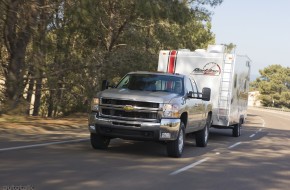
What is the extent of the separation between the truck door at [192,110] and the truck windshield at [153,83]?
285 mm

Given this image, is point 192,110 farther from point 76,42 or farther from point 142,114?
point 76,42

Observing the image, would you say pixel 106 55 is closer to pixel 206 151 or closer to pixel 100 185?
pixel 206 151

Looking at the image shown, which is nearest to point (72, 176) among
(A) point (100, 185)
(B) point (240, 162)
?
(A) point (100, 185)

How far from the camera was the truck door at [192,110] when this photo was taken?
12.2m

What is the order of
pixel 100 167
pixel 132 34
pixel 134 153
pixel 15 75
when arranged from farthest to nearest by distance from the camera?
pixel 132 34
pixel 15 75
pixel 134 153
pixel 100 167

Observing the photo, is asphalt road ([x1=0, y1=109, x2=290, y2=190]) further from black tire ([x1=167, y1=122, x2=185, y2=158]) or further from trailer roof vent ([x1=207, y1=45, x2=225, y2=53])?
trailer roof vent ([x1=207, y1=45, x2=225, y2=53])

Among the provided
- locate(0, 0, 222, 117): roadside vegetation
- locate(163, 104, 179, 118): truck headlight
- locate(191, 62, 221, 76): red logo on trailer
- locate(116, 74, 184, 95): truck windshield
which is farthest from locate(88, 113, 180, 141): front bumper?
locate(191, 62, 221, 76): red logo on trailer

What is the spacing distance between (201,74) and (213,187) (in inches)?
363

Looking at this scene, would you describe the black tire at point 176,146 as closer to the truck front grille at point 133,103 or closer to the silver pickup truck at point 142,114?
the silver pickup truck at point 142,114

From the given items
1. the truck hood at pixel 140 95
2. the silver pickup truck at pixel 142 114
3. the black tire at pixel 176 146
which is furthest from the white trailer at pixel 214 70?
the truck hood at pixel 140 95

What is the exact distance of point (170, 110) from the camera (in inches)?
429

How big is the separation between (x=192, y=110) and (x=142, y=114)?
221 cm

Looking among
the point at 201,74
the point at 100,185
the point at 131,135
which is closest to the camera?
the point at 100,185

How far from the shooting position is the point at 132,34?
2608cm
